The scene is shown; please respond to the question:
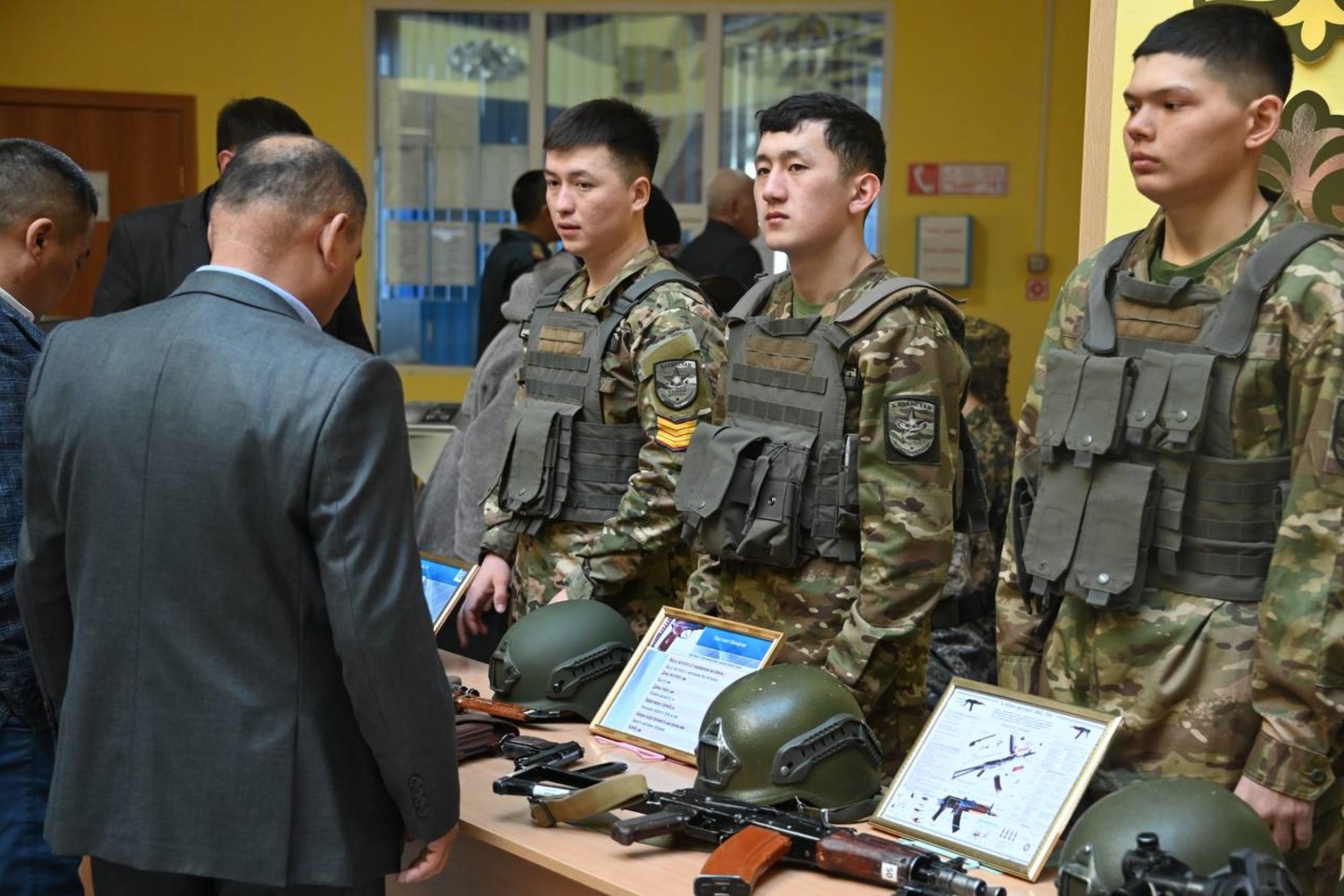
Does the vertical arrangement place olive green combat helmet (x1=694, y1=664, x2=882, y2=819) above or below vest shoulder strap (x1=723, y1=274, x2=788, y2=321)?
below

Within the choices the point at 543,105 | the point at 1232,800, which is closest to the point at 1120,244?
the point at 1232,800

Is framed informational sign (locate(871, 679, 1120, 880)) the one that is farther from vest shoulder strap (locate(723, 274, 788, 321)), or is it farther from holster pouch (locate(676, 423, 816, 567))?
vest shoulder strap (locate(723, 274, 788, 321))

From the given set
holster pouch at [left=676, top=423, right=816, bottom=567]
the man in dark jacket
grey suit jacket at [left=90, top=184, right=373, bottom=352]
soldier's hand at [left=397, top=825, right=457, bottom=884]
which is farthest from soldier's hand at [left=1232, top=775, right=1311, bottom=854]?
grey suit jacket at [left=90, top=184, right=373, bottom=352]

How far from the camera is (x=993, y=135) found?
25.4 feet

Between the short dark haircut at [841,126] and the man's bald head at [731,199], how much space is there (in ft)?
11.5

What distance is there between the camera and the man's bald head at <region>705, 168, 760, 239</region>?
619cm

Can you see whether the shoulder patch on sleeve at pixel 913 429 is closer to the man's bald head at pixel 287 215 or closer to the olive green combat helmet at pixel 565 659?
the olive green combat helmet at pixel 565 659

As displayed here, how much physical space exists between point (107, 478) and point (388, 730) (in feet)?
1.51

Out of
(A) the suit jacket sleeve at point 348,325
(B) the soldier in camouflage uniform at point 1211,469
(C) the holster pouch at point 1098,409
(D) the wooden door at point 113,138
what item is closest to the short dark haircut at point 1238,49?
(B) the soldier in camouflage uniform at point 1211,469

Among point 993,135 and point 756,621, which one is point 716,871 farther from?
point 993,135

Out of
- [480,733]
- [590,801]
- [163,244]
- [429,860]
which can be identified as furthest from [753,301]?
[163,244]

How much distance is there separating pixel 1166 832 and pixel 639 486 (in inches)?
54.2

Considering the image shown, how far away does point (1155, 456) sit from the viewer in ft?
6.80

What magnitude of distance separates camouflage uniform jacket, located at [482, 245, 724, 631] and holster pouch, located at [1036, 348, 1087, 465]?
83cm
